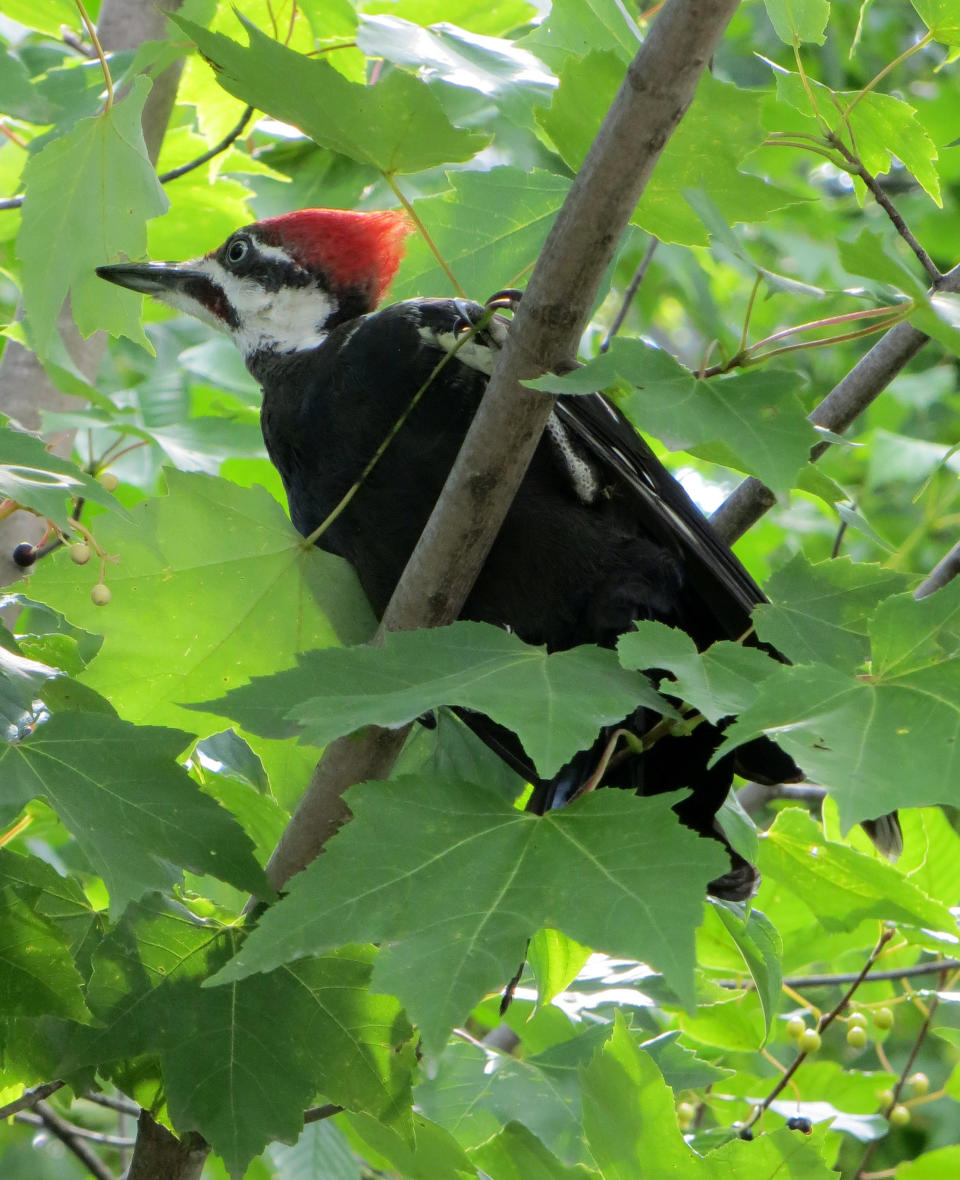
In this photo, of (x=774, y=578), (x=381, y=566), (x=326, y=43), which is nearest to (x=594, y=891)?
(x=774, y=578)

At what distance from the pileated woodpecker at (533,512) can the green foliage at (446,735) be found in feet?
0.28

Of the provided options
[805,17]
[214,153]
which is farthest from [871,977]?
[214,153]

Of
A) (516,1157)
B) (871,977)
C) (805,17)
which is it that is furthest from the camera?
(871,977)

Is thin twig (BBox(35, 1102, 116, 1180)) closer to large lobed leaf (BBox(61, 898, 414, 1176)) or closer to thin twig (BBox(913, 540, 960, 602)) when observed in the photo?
large lobed leaf (BBox(61, 898, 414, 1176))

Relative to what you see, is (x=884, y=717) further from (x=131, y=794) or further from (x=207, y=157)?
(x=207, y=157)

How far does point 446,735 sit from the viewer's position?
167 cm

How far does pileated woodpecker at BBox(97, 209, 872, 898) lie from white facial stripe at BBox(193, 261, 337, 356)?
130 millimetres

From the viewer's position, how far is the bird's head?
1953 millimetres

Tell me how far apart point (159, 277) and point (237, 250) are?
0.13 metres

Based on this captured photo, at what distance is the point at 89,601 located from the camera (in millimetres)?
1268

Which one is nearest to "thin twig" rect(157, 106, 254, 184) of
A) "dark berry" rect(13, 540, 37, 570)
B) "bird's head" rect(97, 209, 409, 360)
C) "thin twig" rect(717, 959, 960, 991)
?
"bird's head" rect(97, 209, 409, 360)

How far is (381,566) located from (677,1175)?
773mm

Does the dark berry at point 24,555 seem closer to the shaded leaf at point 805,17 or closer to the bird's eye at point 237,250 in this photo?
the bird's eye at point 237,250

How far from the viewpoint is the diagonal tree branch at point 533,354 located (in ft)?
3.29
